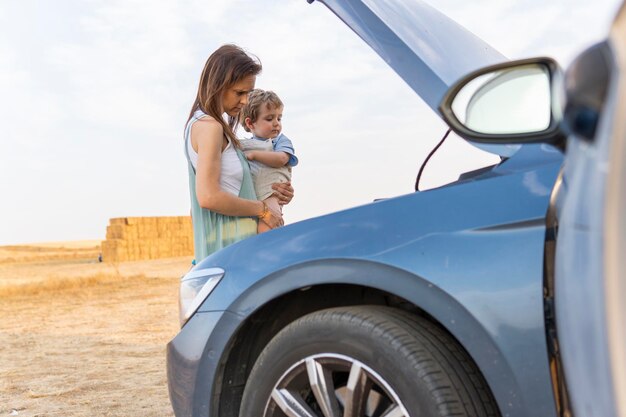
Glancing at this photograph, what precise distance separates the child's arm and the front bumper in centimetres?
161

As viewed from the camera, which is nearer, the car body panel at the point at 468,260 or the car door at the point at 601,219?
the car door at the point at 601,219

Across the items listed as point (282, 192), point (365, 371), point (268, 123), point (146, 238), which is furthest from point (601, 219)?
point (146, 238)

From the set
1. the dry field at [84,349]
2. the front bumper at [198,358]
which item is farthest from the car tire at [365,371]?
the dry field at [84,349]

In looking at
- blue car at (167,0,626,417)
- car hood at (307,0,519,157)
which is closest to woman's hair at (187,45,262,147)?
car hood at (307,0,519,157)

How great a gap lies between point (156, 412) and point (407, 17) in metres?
3.40

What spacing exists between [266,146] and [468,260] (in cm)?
243

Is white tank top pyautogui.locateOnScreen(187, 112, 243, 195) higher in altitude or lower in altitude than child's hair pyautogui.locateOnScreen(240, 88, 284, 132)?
lower

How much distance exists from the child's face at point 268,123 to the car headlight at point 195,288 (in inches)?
71.9

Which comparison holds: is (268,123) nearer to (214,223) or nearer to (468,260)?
(214,223)

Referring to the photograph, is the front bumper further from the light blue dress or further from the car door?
the car door

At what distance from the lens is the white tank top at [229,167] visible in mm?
3803

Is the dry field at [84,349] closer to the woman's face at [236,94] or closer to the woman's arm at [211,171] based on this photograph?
the woman's arm at [211,171]

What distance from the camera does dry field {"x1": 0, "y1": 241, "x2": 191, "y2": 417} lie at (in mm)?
5602

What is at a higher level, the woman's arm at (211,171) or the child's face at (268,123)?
the child's face at (268,123)
